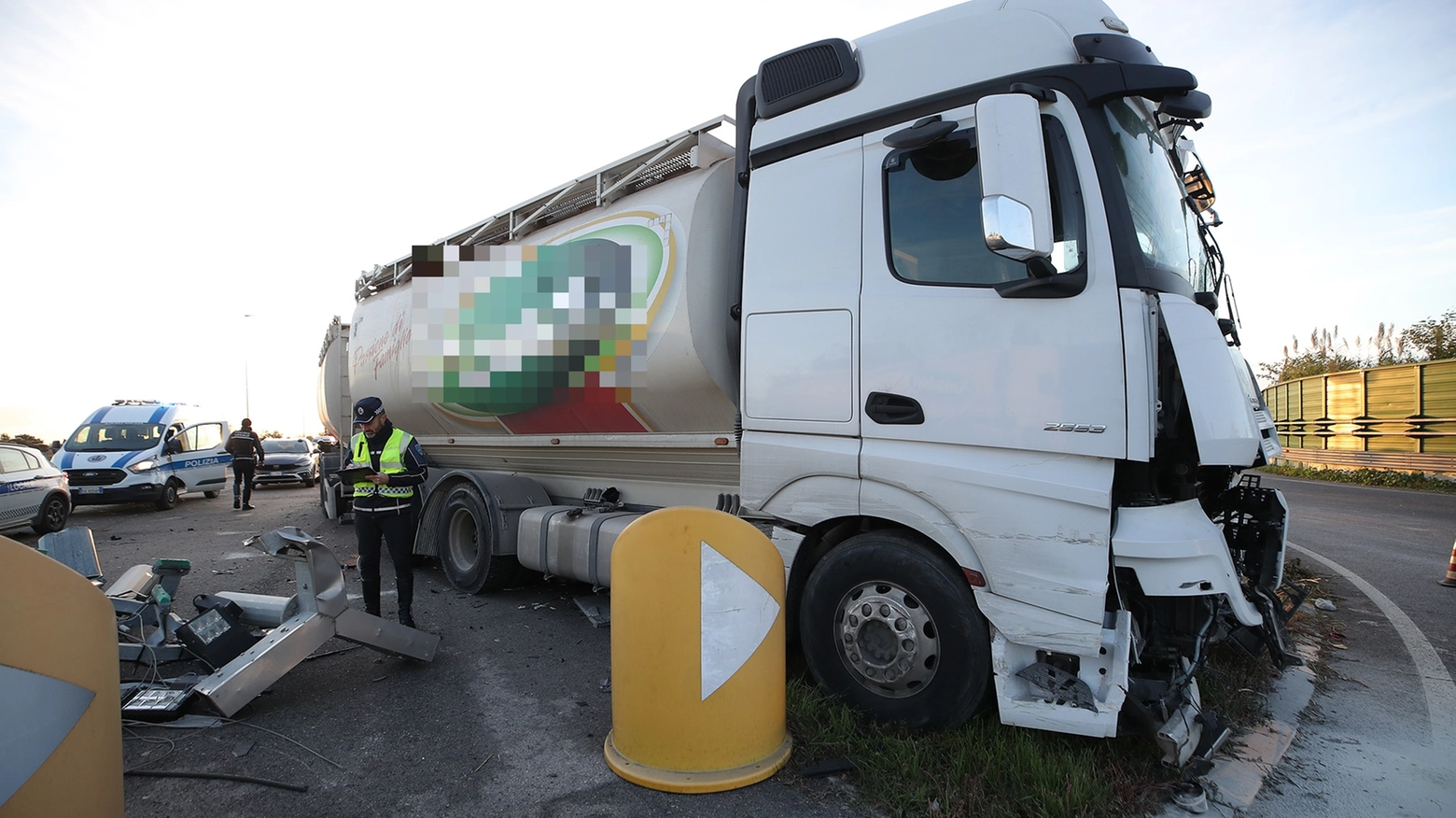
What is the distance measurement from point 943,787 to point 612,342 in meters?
3.23

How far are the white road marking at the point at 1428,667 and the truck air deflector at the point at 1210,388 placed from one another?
225cm

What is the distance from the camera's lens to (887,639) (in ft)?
11.8

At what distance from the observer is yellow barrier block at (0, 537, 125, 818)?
2137 millimetres

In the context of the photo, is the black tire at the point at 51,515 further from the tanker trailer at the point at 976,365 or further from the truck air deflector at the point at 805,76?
the truck air deflector at the point at 805,76

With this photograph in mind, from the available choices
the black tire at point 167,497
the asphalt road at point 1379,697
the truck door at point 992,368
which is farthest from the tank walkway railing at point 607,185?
the black tire at point 167,497

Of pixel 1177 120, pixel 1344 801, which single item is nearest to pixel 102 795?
pixel 1344 801

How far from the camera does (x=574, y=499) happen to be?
6559 millimetres

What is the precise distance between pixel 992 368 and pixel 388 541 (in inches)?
180

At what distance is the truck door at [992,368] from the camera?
3.14 m

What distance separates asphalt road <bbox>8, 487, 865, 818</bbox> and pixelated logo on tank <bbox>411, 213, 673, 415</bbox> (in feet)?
5.90

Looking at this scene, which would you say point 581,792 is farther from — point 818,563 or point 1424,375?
point 1424,375

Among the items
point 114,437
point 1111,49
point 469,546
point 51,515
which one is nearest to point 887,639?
point 1111,49

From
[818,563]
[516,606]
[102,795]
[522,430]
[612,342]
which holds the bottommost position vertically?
[516,606]

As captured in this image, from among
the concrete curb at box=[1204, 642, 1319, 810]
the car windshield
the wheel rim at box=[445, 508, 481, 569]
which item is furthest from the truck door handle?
the car windshield
